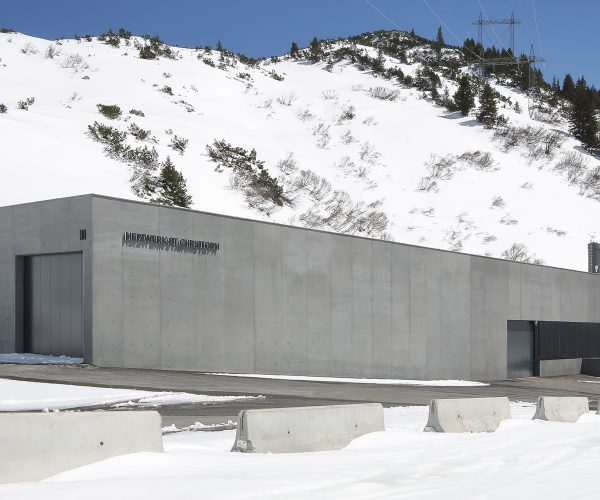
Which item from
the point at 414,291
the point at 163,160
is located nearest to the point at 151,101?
the point at 163,160

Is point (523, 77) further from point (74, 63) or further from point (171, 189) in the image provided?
point (171, 189)

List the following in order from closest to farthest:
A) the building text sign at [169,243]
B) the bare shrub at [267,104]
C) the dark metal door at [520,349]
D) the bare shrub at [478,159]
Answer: the building text sign at [169,243] → the dark metal door at [520,349] → the bare shrub at [478,159] → the bare shrub at [267,104]

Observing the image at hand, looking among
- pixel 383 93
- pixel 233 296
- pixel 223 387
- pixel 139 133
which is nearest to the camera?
pixel 223 387

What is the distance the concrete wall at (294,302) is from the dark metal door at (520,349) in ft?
1.93

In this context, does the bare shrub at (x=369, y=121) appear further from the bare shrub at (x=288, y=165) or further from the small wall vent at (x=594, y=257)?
the small wall vent at (x=594, y=257)

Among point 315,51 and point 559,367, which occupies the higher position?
point 315,51

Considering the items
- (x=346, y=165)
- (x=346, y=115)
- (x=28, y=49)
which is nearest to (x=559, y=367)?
(x=346, y=165)

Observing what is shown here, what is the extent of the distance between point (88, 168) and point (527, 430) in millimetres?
35013

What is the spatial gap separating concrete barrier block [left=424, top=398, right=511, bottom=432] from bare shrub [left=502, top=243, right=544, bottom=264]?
43.4 m

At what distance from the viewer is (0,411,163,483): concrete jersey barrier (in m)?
6.89

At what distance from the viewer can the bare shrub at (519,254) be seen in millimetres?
55531

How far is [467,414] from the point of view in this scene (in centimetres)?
1246

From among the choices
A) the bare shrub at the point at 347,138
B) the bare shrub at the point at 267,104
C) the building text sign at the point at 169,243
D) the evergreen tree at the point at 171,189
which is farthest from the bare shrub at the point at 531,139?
the building text sign at the point at 169,243

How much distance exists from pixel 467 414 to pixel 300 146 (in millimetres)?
60475
